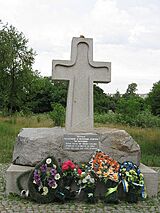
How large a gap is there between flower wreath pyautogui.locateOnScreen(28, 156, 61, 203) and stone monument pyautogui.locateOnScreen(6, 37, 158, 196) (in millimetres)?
453

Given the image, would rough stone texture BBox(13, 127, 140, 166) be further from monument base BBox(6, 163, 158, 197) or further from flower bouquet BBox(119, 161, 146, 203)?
flower bouquet BBox(119, 161, 146, 203)

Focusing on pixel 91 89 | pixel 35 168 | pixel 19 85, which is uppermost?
pixel 19 85

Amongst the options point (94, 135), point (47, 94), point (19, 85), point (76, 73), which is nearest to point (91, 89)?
point (76, 73)

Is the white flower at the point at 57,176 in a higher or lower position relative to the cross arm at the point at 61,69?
lower

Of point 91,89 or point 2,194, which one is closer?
point 2,194

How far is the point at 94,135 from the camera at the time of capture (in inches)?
292

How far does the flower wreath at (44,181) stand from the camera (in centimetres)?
654

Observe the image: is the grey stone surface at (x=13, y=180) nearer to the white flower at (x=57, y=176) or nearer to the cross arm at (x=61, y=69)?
the white flower at (x=57, y=176)

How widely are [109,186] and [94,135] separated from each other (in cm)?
106

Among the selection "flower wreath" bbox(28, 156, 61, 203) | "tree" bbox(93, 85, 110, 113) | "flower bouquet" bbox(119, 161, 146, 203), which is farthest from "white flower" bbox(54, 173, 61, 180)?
"tree" bbox(93, 85, 110, 113)

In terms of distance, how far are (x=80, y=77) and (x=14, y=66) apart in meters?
26.5

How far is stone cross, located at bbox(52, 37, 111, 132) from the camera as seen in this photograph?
7.91 meters

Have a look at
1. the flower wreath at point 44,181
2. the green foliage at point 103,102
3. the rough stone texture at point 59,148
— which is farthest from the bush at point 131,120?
the flower wreath at point 44,181

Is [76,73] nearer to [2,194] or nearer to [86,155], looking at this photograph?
[86,155]
